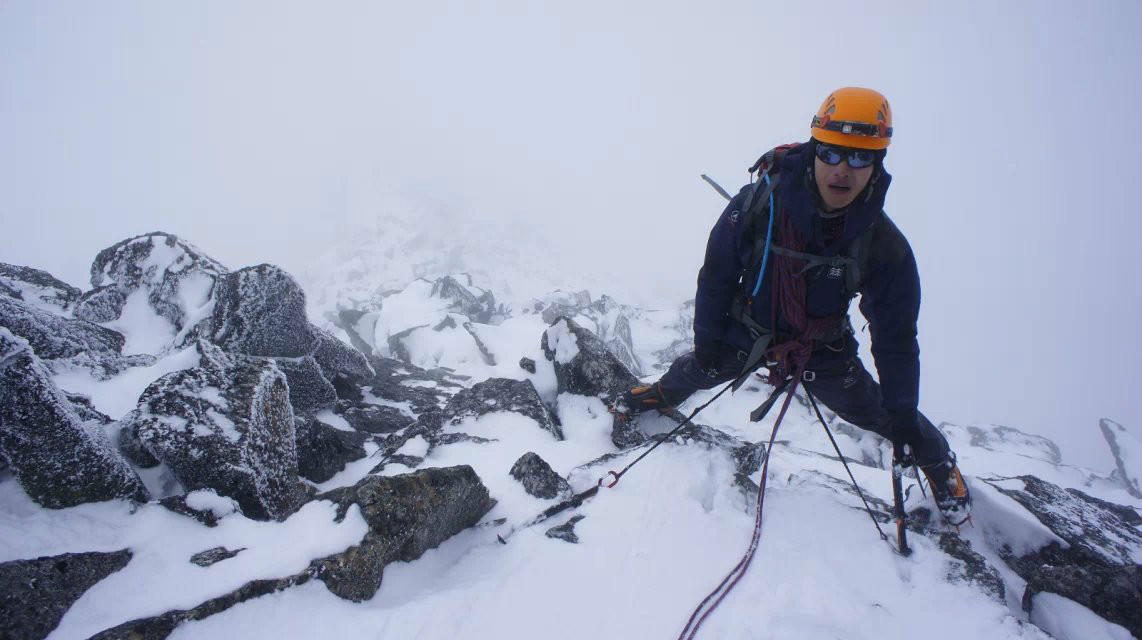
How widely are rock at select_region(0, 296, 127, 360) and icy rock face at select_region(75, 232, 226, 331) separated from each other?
168cm

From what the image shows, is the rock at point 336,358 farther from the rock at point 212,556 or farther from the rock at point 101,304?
the rock at point 212,556

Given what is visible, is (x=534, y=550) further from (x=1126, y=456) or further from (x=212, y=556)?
(x=1126, y=456)

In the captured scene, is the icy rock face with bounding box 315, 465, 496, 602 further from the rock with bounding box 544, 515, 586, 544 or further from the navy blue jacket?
the navy blue jacket

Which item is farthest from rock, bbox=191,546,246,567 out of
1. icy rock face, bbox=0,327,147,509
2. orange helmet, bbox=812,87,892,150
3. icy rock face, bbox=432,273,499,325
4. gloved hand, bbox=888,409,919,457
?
icy rock face, bbox=432,273,499,325

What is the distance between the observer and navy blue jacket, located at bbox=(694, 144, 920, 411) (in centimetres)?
363

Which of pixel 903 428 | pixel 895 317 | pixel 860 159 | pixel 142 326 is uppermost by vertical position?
pixel 860 159

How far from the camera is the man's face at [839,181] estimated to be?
3.40 meters

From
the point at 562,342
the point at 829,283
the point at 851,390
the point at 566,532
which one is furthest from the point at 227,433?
the point at 851,390

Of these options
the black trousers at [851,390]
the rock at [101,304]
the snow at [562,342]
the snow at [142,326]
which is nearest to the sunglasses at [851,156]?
the black trousers at [851,390]

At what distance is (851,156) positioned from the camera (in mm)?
3389

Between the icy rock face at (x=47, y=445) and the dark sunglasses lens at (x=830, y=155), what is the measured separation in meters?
6.89

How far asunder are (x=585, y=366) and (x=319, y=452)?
4683 mm

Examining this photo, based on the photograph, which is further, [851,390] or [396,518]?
[851,390]

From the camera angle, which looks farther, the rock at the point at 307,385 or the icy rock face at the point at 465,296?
the icy rock face at the point at 465,296
